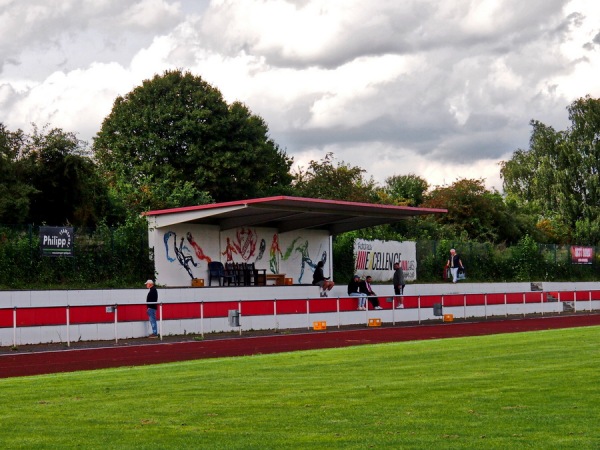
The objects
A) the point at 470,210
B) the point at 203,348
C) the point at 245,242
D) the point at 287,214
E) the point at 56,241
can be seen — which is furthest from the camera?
the point at 470,210

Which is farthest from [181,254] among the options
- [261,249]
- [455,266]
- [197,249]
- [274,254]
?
[455,266]

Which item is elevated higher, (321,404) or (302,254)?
(302,254)

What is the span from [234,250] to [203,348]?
48.6ft

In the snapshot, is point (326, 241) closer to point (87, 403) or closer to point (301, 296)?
point (301, 296)

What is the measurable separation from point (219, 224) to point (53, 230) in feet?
25.1

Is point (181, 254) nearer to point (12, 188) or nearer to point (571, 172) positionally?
point (12, 188)

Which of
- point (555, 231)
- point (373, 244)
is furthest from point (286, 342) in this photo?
point (555, 231)

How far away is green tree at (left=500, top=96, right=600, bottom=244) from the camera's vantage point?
8594 centimetres

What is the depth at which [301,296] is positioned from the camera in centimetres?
3994

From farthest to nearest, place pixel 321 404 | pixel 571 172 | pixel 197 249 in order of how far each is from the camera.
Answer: pixel 571 172 → pixel 197 249 → pixel 321 404

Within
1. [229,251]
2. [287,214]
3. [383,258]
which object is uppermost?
[287,214]

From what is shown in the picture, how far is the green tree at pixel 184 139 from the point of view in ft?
209

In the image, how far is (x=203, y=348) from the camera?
84.2ft

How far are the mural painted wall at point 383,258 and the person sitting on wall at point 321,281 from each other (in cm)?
492
